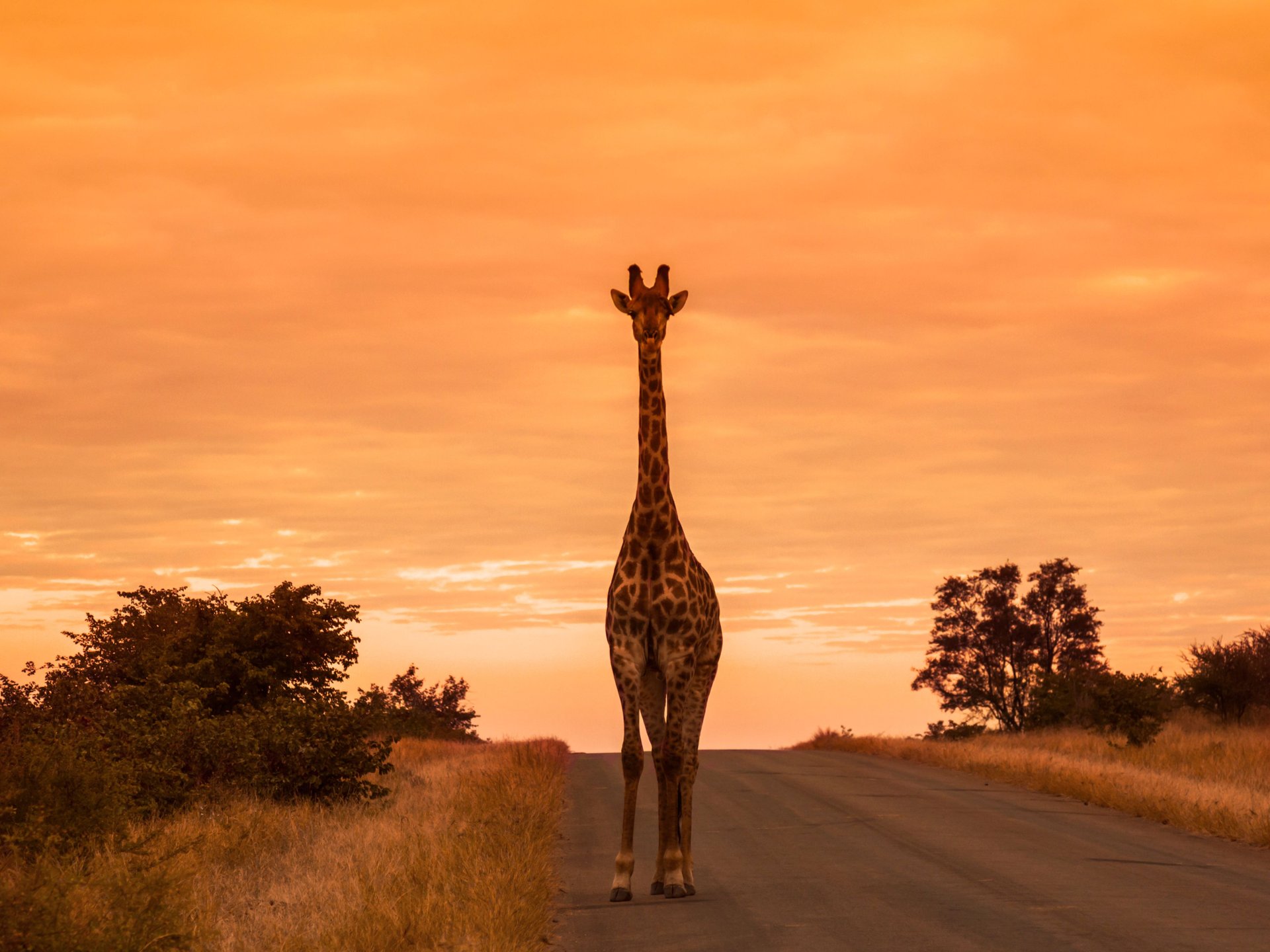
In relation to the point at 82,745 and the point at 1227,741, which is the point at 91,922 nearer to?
the point at 82,745

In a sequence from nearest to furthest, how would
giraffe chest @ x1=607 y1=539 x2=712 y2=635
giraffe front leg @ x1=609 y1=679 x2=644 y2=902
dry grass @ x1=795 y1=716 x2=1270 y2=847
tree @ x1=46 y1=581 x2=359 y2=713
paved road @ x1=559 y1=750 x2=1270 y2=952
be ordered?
paved road @ x1=559 y1=750 x2=1270 y2=952
giraffe front leg @ x1=609 y1=679 x2=644 y2=902
giraffe chest @ x1=607 y1=539 x2=712 y2=635
dry grass @ x1=795 y1=716 x2=1270 y2=847
tree @ x1=46 y1=581 x2=359 y2=713

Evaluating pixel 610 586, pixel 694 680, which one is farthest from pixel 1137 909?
pixel 610 586

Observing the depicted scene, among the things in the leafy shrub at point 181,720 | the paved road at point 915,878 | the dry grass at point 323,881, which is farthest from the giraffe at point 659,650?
the leafy shrub at point 181,720

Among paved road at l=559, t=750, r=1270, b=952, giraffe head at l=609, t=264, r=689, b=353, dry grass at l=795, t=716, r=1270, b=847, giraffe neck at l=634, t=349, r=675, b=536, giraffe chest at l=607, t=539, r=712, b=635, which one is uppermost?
giraffe head at l=609, t=264, r=689, b=353

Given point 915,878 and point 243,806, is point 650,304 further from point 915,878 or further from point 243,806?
point 243,806

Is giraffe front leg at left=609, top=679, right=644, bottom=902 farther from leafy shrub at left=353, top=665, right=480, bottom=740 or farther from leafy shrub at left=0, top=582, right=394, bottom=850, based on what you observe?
leafy shrub at left=353, top=665, right=480, bottom=740

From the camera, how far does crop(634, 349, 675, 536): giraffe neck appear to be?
→ 14133 mm

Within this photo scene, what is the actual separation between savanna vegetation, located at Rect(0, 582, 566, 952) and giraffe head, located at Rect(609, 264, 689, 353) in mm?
5542

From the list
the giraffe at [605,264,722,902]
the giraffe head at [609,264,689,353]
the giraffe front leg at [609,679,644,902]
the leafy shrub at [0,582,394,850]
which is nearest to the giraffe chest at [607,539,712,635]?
the giraffe at [605,264,722,902]

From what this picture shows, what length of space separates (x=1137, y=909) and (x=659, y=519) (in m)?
5.69

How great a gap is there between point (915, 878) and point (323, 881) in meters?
6.00

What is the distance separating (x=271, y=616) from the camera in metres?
26.9

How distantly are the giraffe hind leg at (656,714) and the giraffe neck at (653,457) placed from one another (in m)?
1.49

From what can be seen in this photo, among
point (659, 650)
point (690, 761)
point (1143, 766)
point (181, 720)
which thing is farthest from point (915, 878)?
point (1143, 766)
